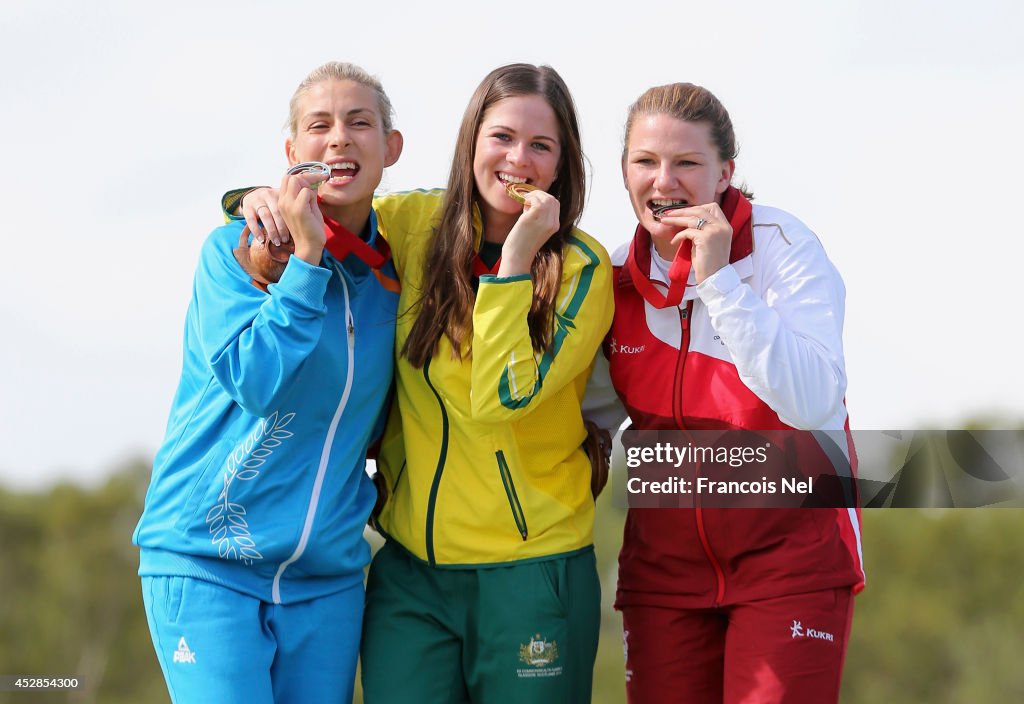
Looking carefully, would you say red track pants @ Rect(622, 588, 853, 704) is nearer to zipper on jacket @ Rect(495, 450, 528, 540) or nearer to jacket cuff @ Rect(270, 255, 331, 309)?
zipper on jacket @ Rect(495, 450, 528, 540)

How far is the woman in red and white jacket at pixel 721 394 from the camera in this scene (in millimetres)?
3738

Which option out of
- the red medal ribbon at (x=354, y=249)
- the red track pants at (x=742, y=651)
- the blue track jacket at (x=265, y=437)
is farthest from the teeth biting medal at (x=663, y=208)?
the red track pants at (x=742, y=651)

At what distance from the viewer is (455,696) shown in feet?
12.7

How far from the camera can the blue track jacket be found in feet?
11.5

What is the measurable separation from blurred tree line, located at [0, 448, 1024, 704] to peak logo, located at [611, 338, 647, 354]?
19.3 meters

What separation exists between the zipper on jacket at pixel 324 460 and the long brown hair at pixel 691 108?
4.01 ft

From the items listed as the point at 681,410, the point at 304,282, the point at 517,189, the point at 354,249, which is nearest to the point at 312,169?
the point at 354,249

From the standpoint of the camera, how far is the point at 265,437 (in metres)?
3.62

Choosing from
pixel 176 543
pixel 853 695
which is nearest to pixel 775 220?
pixel 176 543

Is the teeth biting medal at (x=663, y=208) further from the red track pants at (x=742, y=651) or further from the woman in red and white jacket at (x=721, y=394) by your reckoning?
the red track pants at (x=742, y=651)

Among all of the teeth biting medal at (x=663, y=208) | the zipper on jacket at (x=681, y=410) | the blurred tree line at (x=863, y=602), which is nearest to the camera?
the zipper on jacket at (x=681, y=410)

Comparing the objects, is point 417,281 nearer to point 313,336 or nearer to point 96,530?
point 313,336

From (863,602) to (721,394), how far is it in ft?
70.8

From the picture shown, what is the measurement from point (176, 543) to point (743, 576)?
1.88m
